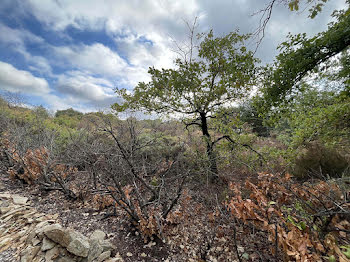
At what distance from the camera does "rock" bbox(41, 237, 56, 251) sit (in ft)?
6.69

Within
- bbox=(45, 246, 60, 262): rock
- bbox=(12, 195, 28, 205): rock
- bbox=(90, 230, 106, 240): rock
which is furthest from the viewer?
bbox=(12, 195, 28, 205): rock

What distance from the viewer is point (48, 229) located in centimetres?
215

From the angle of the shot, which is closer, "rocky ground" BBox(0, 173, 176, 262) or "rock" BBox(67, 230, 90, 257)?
"rock" BBox(67, 230, 90, 257)

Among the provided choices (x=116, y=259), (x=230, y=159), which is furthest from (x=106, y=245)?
(x=230, y=159)

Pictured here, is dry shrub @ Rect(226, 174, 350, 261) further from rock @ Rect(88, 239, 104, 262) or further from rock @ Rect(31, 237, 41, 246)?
rock @ Rect(31, 237, 41, 246)

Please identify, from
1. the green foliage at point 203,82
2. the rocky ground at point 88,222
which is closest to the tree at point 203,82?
the green foliage at point 203,82

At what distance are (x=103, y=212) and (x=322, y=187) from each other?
13.6ft

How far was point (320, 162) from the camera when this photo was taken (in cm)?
424

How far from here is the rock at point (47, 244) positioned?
6.69 feet

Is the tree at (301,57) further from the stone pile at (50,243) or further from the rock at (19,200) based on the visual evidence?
the rock at (19,200)

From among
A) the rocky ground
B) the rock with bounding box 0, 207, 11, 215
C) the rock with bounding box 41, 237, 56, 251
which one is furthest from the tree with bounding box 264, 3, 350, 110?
the rock with bounding box 0, 207, 11, 215

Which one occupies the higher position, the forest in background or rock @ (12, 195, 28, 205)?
the forest in background

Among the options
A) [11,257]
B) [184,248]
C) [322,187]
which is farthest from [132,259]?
[322,187]

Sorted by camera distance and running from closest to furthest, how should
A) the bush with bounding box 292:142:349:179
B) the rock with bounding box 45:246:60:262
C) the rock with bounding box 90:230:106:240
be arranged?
the rock with bounding box 45:246:60:262, the rock with bounding box 90:230:106:240, the bush with bounding box 292:142:349:179
